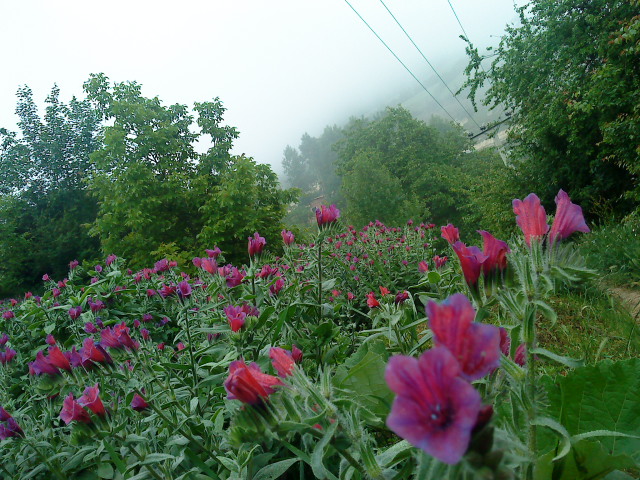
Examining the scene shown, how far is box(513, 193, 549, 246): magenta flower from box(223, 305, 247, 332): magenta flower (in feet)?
3.03

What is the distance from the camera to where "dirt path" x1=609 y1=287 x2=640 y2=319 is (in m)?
3.28

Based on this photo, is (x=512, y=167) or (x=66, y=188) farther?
(x=66, y=188)

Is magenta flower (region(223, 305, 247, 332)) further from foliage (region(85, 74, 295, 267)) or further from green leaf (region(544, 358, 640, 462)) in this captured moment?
foliage (region(85, 74, 295, 267))

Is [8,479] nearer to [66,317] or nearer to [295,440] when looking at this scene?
[295,440]

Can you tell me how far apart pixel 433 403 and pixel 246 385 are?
369 millimetres

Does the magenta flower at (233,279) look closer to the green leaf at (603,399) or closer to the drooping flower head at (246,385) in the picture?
the drooping flower head at (246,385)

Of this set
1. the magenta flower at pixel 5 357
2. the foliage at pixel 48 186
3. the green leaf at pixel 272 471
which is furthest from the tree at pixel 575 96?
the foliage at pixel 48 186

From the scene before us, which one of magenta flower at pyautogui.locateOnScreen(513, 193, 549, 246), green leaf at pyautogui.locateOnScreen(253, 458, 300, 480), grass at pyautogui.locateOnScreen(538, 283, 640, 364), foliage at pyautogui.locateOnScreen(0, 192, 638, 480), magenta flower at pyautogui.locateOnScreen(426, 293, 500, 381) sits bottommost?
grass at pyautogui.locateOnScreen(538, 283, 640, 364)

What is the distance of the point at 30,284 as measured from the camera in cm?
1739

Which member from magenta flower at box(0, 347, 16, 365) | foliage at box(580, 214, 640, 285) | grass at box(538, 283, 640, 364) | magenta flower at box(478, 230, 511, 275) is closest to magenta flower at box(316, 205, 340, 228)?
magenta flower at box(478, 230, 511, 275)

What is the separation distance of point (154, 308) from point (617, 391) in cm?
335

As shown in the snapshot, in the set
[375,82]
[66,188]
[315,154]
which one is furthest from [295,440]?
[375,82]

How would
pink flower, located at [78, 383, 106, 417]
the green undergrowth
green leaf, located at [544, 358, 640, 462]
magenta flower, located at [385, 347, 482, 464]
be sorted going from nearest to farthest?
1. magenta flower, located at [385, 347, 482, 464]
2. green leaf, located at [544, 358, 640, 462]
3. pink flower, located at [78, 383, 106, 417]
4. the green undergrowth

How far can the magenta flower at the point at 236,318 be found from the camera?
4.23ft
